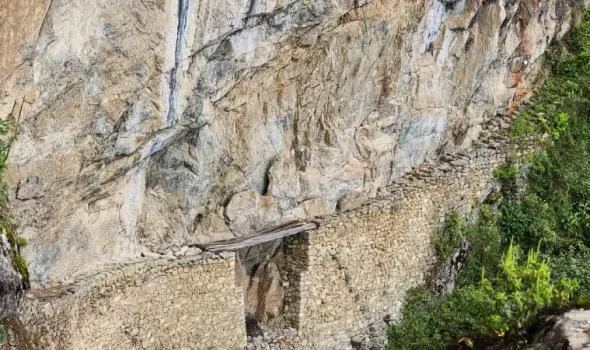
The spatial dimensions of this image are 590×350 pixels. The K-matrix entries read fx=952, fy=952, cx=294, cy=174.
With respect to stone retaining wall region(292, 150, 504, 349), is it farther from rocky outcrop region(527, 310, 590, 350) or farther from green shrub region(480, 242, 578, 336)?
rocky outcrop region(527, 310, 590, 350)

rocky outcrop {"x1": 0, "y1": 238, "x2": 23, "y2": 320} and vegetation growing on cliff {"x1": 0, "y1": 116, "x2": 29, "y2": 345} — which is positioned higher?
vegetation growing on cliff {"x1": 0, "y1": 116, "x2": 29, "y2": 345}

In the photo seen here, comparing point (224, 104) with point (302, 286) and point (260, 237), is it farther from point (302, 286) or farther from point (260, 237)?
point (302, 286)

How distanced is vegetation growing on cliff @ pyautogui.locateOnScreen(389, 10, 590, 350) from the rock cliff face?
994mm

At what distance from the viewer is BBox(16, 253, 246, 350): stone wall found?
34.8 feet

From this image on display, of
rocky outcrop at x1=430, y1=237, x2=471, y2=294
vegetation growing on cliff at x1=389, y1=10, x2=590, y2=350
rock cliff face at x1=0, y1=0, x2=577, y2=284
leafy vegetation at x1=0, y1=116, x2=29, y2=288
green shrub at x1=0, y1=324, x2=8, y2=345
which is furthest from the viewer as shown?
rocky outcrop at x1=430, y1=237, x2=471, y2=294

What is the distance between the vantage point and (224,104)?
11625 millimetres

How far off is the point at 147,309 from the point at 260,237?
6.07 feet

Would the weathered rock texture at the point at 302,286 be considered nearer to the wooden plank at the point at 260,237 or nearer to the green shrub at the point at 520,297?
the wooden plank at the point at 260,237

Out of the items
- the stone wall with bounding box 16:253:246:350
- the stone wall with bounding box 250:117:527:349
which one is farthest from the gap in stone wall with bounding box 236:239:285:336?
the stone wall with bounding box 16:253:246:350

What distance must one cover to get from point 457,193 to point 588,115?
3295mm

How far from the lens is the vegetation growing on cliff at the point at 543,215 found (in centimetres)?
1399

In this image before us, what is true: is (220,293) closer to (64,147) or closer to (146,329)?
(146,329)

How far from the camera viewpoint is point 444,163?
1513cm

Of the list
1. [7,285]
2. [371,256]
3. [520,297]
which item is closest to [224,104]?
[7,285]
